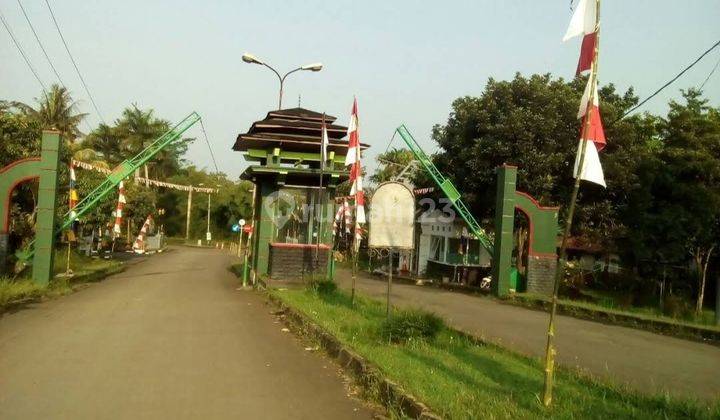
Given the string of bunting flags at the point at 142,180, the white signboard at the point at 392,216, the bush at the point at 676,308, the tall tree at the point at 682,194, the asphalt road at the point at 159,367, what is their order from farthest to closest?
1. the string of bunting flags at the point at 142,180
2. the tall tree at the point at 682,194
3. the bush at the point at 676,308
4. the white signboard at the point at 392,216
5. the asphalt road at the point at 159,367

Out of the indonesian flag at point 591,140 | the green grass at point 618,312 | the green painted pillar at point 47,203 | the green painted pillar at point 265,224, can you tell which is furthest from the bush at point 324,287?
the indonesian flag at point 591,140

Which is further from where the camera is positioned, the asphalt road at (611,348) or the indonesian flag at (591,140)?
the asphalt road at (611,348)

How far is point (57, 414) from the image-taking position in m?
5.45

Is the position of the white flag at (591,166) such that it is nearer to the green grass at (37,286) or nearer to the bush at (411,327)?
the bush at (411,327)

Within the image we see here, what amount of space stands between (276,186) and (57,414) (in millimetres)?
14148

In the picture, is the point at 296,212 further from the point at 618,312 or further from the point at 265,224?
the point at 618,312

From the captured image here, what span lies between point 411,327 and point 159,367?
11.0 ft

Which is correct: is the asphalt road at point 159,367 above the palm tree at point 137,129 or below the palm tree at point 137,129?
below

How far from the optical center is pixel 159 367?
7535 millimetres

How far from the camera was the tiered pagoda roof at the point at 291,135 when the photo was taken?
19.5 meters

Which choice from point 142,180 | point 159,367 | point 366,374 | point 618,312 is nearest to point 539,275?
point 618,312

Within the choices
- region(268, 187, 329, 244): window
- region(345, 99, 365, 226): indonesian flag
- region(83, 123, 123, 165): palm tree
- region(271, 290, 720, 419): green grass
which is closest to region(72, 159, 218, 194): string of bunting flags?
region(83, 123, 123, 165): palm tree

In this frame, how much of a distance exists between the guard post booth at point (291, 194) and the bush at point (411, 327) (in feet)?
30.1

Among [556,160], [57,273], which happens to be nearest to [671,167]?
[556,160]
